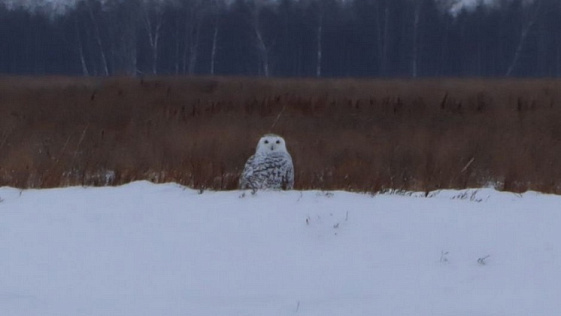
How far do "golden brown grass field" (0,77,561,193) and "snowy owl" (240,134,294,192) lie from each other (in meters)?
0.21

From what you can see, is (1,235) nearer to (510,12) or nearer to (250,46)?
(250,46)

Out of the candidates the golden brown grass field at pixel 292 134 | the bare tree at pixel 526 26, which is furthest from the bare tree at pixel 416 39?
the golden brown grass field at pixel 292 134

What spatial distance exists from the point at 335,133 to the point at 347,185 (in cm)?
362

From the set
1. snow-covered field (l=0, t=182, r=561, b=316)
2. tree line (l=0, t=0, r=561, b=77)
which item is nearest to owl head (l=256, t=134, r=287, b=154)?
snow-covered field (l=0, t=182, r=561, b=316)

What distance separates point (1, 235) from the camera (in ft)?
15.9

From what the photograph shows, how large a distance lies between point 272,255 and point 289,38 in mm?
34289

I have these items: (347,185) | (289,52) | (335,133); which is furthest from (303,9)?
(347,185)

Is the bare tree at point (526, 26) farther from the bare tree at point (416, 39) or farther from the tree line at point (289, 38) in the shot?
the bare tree at point (416, 39)

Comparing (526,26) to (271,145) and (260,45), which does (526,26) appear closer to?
(260,45)

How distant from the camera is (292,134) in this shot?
10688 millimetres

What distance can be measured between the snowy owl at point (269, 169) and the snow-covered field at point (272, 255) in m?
0.79

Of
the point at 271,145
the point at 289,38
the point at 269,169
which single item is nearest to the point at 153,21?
the point at 289,38

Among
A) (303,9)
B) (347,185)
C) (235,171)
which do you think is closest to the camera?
(347,185)

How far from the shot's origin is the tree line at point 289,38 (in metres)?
37.8
